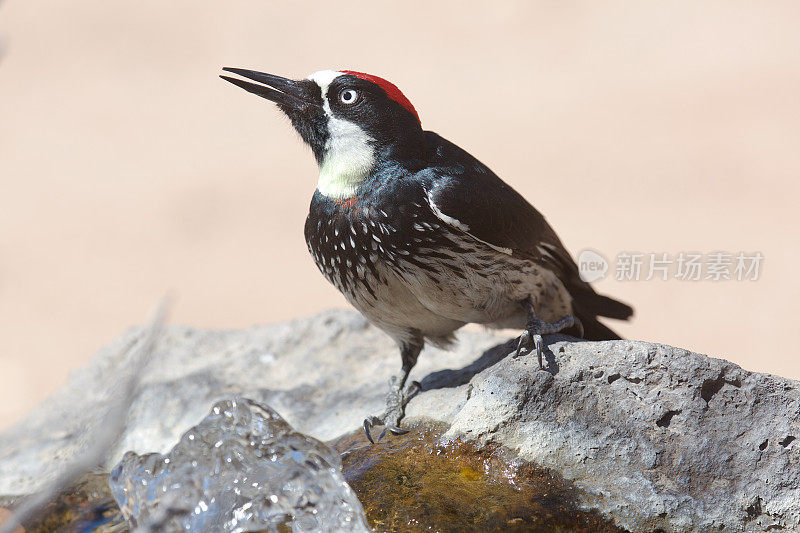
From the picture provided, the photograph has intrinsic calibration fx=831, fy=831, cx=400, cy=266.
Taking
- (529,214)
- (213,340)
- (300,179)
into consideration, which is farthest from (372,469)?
(300,179)

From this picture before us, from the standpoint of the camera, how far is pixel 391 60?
13062 mm

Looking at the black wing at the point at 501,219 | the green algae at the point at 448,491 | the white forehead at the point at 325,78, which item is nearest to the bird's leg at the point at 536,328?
the black wing at the point at 501,219

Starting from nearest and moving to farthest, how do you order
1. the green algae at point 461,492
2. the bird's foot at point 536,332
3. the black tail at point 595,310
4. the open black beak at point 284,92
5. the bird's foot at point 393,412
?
the green algae at point 461,492
the bird's foot at point 536,332
the bird's foot at point 393,412
the open black beak at point 284,92
the black tail at point 595,310

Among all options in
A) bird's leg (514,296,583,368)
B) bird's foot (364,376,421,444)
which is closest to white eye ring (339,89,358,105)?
bird's leg (514,296,583,368)

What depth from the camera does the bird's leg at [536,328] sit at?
137 inches

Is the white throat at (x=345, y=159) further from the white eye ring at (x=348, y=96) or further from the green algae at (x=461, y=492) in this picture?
the green algae at (x=461, y=492)

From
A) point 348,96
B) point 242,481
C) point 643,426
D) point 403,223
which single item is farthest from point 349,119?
point 643,426

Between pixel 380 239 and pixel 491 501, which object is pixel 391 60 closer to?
pixel 380 239

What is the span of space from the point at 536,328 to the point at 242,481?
4.51 feet

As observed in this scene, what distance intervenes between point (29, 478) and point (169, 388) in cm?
82

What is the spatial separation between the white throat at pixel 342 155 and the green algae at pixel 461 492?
1.18m

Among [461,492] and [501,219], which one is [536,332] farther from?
[461,492]

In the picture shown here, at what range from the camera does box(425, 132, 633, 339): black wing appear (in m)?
3.58

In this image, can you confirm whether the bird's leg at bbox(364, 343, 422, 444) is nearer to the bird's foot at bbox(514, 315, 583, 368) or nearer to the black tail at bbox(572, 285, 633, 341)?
the bird's foot at bbox(514, 315, 583, 368)
